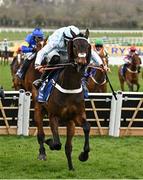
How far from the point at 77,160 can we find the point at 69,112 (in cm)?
146

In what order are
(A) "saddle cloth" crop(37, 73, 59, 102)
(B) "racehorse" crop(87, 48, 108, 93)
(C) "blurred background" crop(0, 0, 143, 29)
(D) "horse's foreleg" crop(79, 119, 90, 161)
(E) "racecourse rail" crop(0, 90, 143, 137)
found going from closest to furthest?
(D) "horse's foreleg" crop(79, 119, 90, 161) < (A) "saddle cloth" crop(37, 73, 59, 102) < (E) "racecourse rail" crop(0, 90, 143, 137) < (B) "racehorse" crop(87, 48, 108, 93) < (C) "blurred background" crop(0, 0, 143, 29)

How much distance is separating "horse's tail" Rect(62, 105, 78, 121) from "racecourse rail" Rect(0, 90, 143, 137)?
123 inches

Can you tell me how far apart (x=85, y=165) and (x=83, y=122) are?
1058mm

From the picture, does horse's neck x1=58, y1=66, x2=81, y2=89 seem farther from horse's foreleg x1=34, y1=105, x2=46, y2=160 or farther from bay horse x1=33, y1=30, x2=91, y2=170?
horse's foreleg x1=34, y1=105, x2=46, y2=160

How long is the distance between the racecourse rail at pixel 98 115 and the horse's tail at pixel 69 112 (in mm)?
3136

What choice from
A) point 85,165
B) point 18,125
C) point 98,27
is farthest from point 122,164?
point 98,27

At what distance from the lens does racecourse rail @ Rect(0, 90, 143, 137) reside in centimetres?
1151

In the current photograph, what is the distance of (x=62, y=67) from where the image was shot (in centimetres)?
861

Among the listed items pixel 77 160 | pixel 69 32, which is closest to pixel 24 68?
pixel 77 160

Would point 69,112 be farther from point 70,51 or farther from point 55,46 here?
point 55,46

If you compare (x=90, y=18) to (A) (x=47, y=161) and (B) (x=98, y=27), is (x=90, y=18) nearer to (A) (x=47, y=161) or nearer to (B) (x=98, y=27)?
(B) (x=98, y=27)

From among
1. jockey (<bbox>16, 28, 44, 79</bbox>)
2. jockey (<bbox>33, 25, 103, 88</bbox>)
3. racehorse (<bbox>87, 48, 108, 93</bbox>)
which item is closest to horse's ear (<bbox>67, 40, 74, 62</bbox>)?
jockey (<bbox>33, 25, 103, 88</bbox>)

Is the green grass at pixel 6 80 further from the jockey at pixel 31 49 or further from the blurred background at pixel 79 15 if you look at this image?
the blurred background at pixel 79 15

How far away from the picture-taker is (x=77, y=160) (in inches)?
375
